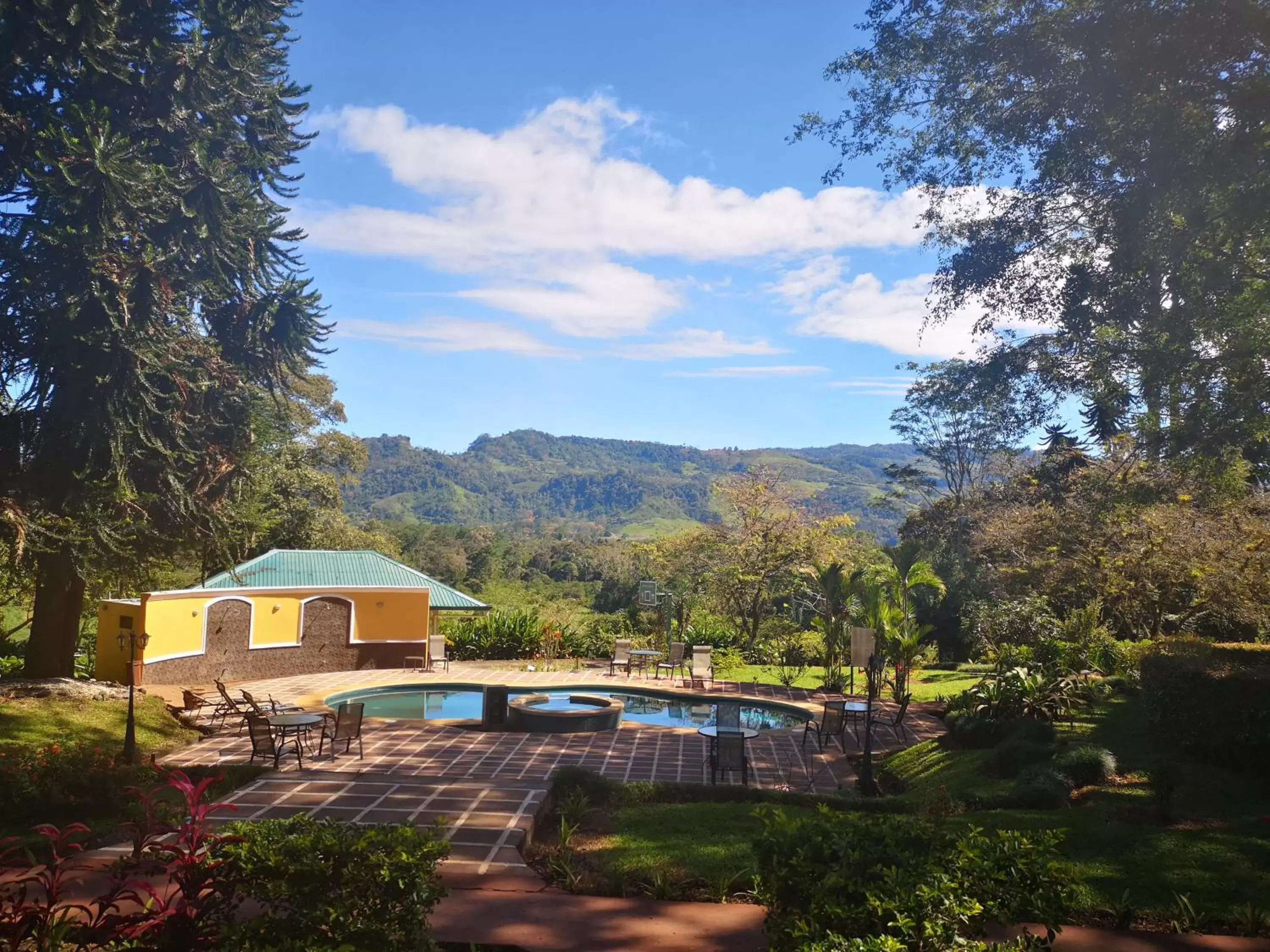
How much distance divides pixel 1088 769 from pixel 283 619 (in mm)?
15775

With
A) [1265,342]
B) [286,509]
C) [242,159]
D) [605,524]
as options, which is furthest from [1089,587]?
[605,524]

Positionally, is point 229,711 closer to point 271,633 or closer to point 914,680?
point 271,633

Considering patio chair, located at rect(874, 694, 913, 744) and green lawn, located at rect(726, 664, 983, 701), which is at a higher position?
patio chair, located at rect(874, 694, 913, 744)

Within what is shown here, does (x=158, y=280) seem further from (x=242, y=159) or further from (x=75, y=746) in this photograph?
(x=75, y=746)

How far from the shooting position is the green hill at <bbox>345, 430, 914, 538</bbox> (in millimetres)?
109500

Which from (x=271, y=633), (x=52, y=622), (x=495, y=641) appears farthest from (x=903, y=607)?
(x=52, y=622)

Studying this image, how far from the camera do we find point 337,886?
3863 mm

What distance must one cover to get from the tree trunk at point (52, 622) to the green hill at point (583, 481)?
8148cm

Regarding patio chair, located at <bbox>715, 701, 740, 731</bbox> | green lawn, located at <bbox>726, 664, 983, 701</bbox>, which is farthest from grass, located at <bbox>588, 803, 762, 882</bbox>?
green lawn, located at <bbox>726, 664, 983, 701</bbox>

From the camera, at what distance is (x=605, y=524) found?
376 feet

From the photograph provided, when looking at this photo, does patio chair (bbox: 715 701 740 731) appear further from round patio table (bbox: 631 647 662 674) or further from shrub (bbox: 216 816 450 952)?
shrub (bbox: 216 816 450 952)

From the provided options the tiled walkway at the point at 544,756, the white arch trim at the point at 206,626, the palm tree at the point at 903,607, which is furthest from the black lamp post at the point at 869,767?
the white arch trim at the point at 206,626

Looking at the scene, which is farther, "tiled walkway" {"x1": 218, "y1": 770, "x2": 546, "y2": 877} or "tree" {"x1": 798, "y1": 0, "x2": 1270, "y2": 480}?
"tree" {"x1": 798, "y1": 0, "x2": 1270, "y2": 480}

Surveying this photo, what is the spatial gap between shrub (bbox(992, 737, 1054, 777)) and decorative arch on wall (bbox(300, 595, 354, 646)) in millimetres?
14528
